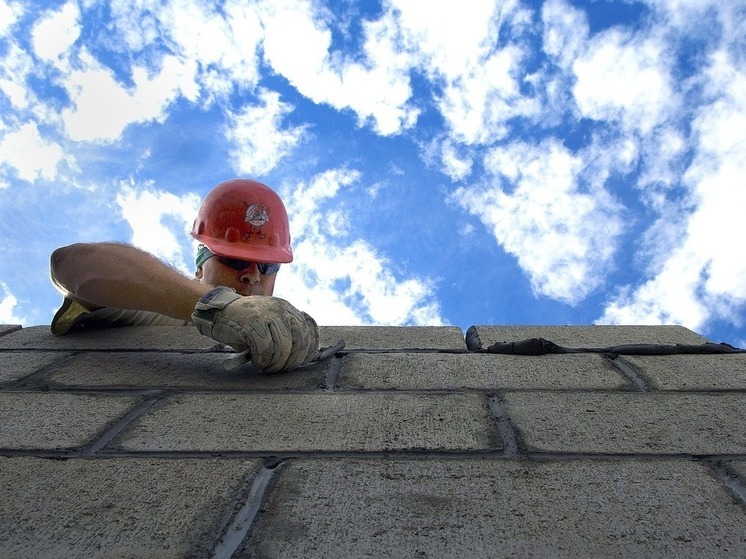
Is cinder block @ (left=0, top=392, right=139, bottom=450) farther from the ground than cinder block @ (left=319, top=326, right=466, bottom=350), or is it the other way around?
cinder block @ (left=319, top=326, right=466, bottom=350)

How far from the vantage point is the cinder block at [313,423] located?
121 cm

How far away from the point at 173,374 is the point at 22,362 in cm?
51

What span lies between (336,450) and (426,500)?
0.25 meters

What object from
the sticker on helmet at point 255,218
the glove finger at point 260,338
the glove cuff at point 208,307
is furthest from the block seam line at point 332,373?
the sticker on helmet at point 255,218

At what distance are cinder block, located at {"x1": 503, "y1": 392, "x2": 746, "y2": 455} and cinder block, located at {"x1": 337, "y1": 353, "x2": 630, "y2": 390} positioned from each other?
10 centimetres

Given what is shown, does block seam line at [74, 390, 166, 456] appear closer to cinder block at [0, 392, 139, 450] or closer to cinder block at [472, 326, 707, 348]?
cinder block at [0, 392, 139, 450]

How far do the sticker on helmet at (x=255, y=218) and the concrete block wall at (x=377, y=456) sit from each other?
0.77m

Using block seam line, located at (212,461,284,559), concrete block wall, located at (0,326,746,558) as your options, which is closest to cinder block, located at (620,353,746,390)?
concrete block wall, located at (0,326,746,558)

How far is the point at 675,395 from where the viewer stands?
1529 millimetres

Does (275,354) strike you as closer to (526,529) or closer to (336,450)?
(336,450)

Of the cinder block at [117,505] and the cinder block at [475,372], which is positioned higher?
the cinder block at [475,372]

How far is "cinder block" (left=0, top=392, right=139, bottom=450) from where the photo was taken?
4.16ft

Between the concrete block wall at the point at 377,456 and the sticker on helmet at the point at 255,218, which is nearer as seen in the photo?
the concrete block wall at the point at 377,456

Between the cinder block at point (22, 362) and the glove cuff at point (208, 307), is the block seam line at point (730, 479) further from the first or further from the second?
the cinder block at point (22, 362)
